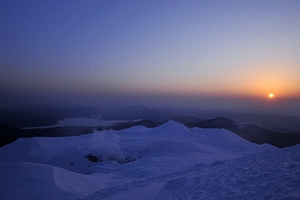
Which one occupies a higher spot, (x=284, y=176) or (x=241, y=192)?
(x=284, y=176)

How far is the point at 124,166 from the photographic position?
18.3 meters

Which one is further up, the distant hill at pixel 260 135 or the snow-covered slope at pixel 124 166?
the snow-covered slope at pixel 124 166

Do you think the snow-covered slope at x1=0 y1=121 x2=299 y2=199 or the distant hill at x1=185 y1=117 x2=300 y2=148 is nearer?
the snow-covered slope at x1=0 y1=121 x2=299 y2=199

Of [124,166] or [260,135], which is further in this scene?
[260,135]

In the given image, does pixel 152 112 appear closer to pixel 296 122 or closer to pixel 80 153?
pixel 296 122

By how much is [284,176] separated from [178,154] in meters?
18.2

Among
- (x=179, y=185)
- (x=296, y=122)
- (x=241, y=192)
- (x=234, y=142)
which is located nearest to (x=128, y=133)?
(x=234, y=142)

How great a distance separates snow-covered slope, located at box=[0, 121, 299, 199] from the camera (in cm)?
803

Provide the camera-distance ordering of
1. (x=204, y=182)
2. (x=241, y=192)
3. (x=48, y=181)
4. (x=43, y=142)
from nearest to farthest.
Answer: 1. (x=241, y=192)
2. (x=204, y=182)
3. (x=48, y=181)
4. (x=43, y=142)

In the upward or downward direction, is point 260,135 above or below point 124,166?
below

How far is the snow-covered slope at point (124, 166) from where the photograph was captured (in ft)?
26.3

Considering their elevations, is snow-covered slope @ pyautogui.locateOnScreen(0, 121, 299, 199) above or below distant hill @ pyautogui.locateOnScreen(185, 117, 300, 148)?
above

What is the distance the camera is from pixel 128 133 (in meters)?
38.6

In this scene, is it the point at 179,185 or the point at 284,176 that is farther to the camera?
the point at 179,185
